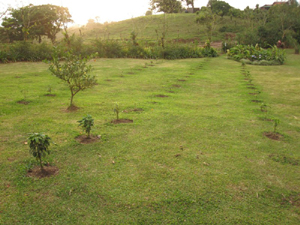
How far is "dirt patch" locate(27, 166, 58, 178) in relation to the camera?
321 centimetres

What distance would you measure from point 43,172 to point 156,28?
3529 cm

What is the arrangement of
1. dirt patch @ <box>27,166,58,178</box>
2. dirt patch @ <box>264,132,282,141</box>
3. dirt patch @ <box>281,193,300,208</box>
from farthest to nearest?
dirt patch @ <box>264,132,282,141</box>
dirt patch @ <box>27,166,58,178</box>
dirt patch @ <box>281,193,300,208</box>

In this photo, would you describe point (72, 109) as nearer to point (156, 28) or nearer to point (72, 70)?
point (72, 70)

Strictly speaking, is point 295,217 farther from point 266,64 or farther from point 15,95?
point 266,64

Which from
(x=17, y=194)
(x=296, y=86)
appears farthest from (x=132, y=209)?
(x=296, y=86)

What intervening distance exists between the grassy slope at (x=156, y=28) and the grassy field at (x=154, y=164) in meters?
26.5

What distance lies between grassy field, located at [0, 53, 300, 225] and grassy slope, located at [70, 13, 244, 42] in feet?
87.0

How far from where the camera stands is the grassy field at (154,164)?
2658 mm

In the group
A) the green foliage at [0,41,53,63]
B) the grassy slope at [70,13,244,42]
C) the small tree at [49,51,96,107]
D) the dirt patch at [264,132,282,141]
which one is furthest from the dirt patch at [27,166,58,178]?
the grassy slope at [70,13,244,42]

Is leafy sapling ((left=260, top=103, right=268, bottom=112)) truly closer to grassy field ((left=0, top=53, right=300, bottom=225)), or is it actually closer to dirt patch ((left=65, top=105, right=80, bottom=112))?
grassy field ((left=0, top=53, right=300, bottom=225))

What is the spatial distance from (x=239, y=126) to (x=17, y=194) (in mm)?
4100

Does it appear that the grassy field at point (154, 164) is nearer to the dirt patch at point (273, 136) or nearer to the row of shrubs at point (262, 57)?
the dirt patch at point (273, 136)

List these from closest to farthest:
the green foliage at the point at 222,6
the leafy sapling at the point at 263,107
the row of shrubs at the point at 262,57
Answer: the leafy sapling at the point at 263,107 < the row of shrubs at the point at 262,57 < the green foliage at the point at 222,6

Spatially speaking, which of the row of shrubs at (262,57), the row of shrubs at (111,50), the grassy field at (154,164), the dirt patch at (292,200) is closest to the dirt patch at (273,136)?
the grassy field at (154,164)
